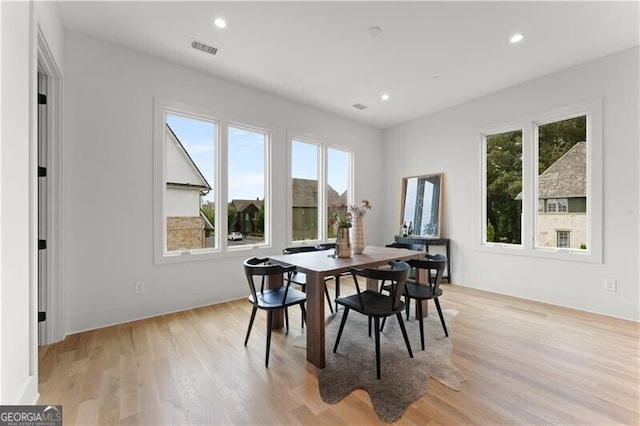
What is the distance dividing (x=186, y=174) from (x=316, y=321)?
2.66 m

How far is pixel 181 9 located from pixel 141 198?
201 centimetres

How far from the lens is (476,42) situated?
3059 millimetres

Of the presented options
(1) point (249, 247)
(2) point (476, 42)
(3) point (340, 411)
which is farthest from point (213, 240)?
(2) point (476, 42)

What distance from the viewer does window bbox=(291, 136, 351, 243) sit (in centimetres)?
488

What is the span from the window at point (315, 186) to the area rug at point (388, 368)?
2.30 m

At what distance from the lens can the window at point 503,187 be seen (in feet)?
13.9

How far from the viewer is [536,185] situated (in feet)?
13.2

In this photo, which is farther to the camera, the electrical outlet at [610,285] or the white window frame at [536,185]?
the white window frame at [536,185]

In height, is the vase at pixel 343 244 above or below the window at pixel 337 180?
below

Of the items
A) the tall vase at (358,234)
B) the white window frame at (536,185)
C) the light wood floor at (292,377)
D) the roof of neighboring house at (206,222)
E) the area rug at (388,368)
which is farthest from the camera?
the roof of neighboring house at (206,222)

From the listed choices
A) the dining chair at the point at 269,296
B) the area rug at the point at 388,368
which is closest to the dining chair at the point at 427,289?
the area rug at the point at 388,368

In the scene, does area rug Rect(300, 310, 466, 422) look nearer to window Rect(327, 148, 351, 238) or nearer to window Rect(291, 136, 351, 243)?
window Rect(291, 136, 351, 243)

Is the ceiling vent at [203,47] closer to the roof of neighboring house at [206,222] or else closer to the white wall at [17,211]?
the white wall at [17,211]

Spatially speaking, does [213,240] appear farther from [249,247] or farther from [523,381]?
[523,381]
